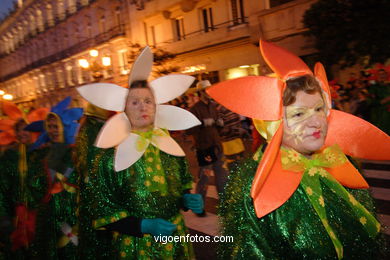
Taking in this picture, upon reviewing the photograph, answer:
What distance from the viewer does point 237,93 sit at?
1.69 m

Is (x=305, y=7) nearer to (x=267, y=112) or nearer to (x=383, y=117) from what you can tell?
(x=383, y=117)

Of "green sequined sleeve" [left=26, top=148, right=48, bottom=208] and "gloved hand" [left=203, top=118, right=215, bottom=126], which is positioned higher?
"gloved hand" [left=203, top=118, right=215, bottom=126]

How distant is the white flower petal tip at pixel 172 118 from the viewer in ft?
8.25

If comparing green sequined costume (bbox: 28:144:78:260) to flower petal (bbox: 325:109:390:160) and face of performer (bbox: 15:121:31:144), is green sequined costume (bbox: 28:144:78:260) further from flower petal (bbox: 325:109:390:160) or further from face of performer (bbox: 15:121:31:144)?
flower petal (bbox: 325:109:390:160)

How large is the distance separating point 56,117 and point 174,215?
6.74ft

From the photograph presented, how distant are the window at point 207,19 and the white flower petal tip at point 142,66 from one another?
15.7m

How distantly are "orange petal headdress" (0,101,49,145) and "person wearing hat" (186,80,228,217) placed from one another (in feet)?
7.49

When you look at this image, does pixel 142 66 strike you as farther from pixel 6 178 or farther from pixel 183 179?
pixel 6 178

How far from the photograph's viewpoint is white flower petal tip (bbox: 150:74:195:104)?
2.48m

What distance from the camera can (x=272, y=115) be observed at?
1.68 m

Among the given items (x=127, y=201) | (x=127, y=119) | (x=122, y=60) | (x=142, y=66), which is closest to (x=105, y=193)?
(x=127, y=201)

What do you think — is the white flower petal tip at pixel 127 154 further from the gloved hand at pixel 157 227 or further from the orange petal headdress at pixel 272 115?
the orange petal headdress at pixel 272 115

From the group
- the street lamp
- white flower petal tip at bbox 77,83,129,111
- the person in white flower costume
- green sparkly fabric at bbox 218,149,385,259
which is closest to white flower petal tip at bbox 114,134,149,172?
the person in white flower costume

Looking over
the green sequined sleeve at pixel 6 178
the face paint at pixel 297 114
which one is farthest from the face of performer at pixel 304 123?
the green sequined sleeve at pixel 6 178
